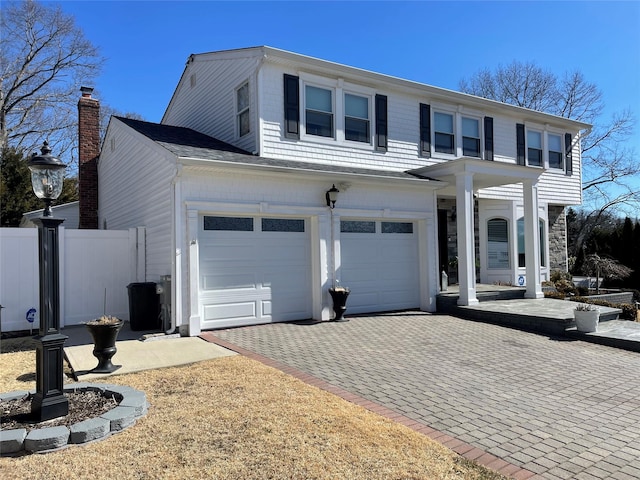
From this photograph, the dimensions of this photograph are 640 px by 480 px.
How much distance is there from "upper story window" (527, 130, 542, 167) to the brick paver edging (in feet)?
42.6

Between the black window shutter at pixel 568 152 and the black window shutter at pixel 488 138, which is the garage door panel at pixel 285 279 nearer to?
the black window shutter at pixel 488 138

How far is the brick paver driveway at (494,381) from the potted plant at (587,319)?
615 millimetres

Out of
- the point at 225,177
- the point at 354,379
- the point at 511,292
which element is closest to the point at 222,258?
the point at 225,177

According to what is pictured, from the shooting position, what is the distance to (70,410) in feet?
14.0

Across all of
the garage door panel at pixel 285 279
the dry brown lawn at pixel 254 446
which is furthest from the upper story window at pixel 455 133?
the dry brown lawn at pixel 254 446

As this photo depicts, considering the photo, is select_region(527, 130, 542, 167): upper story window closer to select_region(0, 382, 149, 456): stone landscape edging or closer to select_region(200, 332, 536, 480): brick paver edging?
select_region(200, 332, 536, 480): brick paver edging

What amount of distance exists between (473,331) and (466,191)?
3.66 m

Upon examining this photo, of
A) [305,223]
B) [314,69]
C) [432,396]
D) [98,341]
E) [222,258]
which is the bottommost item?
[432,396]

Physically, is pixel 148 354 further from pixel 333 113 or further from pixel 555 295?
pixel 555 295

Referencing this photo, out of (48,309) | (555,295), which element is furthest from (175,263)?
(555,295)

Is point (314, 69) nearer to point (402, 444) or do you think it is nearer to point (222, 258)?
point (222, 258)

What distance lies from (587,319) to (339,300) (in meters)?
4.95

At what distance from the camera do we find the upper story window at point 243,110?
10.9m

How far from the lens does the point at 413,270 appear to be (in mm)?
11852
